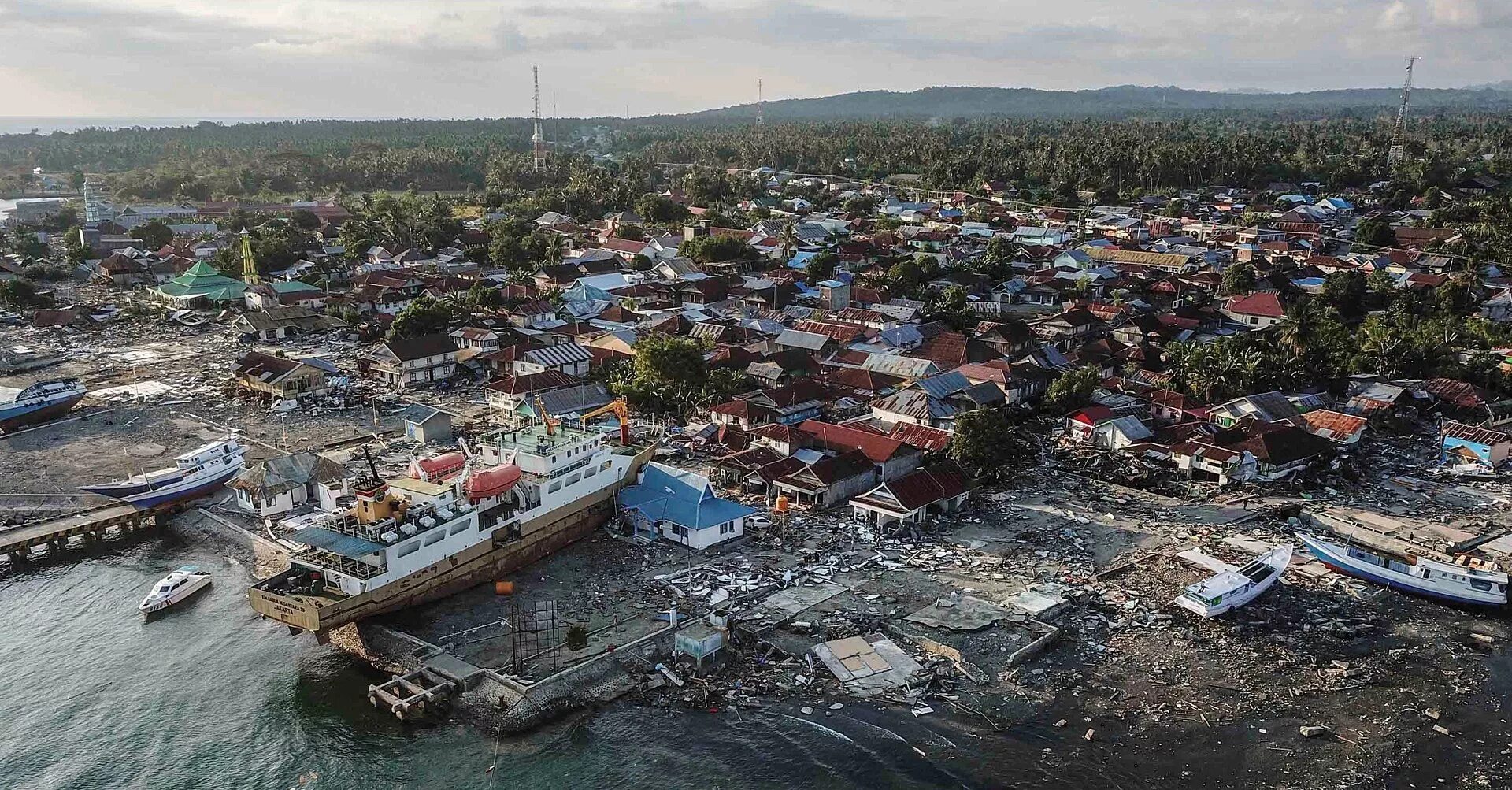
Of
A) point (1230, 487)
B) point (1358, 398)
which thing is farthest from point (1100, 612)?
point (1358, 398)

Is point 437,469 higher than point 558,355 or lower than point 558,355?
higher

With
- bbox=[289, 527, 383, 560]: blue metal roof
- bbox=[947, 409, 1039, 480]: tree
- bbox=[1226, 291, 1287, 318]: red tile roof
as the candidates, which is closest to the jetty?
bbox=[289, 527, 383, 560]: blue metal roof

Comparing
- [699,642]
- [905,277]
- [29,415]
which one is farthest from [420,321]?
[699,642]

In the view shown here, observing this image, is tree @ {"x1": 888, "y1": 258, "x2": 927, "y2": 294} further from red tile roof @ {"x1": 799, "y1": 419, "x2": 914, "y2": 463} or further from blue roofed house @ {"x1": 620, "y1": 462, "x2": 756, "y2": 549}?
blue roofed house @ {"x1": 620, "y1": 462, "x2": 756, "y2": 549}

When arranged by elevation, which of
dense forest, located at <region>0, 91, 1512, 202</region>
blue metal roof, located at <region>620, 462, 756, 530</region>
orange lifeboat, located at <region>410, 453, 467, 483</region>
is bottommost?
blue metal roof, located at <region>620, 462, 756, 530</region>

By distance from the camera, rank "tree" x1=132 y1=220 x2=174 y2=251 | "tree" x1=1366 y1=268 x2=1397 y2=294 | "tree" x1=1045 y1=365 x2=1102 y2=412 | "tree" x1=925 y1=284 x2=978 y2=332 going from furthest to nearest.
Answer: "tree" x1=132 y1=220 x2=174 y2=251, "tree" x1=1366 y1=268 x2=1397 y2=294, "tree" x1=925 y1=284 x2=978 y2=332, "tree" x1=1045 y1=365 x2=1102 y2=412

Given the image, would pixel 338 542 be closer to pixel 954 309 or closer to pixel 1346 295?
pixel 954 309
